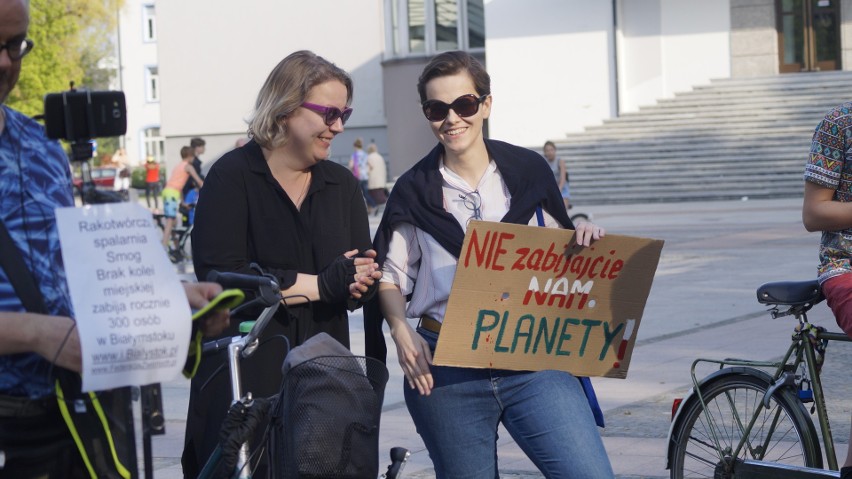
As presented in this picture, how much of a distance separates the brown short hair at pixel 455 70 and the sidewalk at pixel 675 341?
255cm

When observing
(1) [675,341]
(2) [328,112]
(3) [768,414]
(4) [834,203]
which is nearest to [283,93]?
(2) [328,112]

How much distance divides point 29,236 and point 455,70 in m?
1.75

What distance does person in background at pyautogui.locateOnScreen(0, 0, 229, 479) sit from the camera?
102 inches

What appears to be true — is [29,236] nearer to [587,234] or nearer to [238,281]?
[238,281]

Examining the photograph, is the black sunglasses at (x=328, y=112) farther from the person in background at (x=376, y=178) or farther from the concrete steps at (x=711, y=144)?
the person in background at (x=376, y=178)

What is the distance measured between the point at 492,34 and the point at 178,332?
35953mm

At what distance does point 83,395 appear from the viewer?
2.62 meters

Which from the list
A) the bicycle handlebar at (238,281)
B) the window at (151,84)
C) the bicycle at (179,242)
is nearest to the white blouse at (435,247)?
the bicycle handlebar at (238,281)

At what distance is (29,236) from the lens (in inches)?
104

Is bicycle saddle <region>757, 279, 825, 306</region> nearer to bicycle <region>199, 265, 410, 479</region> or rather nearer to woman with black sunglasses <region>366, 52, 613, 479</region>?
woman with black sunglasses <region>366, 52, 613, 479</region>

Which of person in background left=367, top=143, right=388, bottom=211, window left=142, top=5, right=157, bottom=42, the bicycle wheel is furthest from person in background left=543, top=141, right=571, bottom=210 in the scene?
window left=142, top=5, right=157, bottom=42

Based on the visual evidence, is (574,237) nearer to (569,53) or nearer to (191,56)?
(569,53)

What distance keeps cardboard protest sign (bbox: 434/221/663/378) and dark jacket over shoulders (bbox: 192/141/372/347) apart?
0.51m

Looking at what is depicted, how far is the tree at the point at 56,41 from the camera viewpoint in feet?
144
